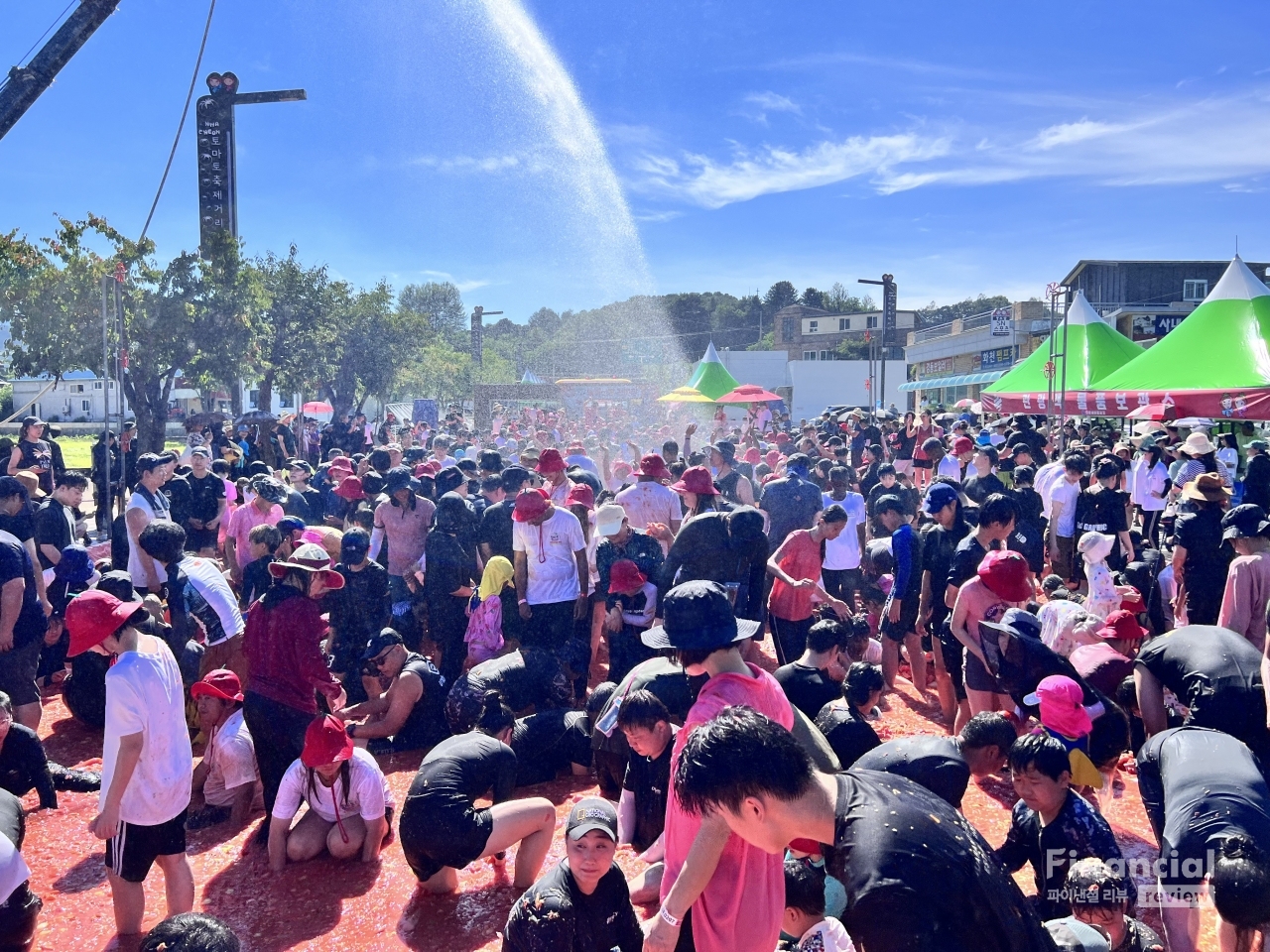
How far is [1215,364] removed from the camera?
10.9 m

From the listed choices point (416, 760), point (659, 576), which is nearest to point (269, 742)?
point (416, 760)

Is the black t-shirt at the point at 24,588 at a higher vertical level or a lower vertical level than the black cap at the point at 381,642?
higher

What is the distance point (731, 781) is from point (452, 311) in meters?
90.8

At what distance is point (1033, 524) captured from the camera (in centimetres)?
754

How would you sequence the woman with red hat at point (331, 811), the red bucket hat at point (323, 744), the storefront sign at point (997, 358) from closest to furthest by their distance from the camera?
1. the red bucket hat at point (323, 744)
2. the woman with red hat at point (331, 811)
3. the storefront sign at point (997, 358)

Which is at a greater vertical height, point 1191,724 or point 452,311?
point 452,311

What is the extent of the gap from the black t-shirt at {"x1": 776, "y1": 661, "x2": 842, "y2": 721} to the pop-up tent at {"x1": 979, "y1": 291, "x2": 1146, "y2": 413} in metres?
11.0

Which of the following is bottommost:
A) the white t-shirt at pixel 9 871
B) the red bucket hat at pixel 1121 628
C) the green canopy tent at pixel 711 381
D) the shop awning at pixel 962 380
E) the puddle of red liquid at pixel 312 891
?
the puddle of red liquid at pixel 312 891

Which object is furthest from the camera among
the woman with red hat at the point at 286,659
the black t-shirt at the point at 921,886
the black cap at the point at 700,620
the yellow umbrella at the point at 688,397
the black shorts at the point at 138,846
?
the yellow umbrella at the point at 688,397

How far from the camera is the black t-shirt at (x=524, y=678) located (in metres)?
4.90

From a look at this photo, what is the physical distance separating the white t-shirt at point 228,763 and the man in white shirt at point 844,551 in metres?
4.33

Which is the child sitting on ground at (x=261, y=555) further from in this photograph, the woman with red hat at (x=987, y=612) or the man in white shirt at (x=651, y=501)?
the woman with red hat at (x=987, y=612)

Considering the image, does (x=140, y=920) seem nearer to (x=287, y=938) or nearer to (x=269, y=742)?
(x=287, y=938)

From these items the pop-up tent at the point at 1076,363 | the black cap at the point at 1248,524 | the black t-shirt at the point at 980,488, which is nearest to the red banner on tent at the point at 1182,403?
the pop-up tent at the point at 1076,363
